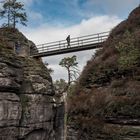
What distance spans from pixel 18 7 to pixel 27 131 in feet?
81.6

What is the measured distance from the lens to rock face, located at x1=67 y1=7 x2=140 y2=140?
1812cm

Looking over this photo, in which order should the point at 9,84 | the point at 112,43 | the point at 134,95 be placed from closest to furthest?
the point at 134,95, the point at 112,43, the point at 9,84

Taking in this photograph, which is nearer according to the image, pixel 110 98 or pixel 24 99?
pixel 110 98

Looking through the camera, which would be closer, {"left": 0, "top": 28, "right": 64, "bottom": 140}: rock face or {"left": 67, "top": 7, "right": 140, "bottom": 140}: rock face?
{"left": 67, "top": 7, "right": 140, "bottom": 140}: rock face

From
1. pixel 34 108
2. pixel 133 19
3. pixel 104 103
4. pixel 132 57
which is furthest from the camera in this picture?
pixel 34 108

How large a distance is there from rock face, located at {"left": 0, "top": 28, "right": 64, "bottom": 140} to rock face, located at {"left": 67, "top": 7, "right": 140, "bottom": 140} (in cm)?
1851

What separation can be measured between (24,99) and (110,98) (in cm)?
2764

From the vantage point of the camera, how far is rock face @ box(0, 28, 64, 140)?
136ft

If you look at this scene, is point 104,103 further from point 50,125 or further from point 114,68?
point 50,125

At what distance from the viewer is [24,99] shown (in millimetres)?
45812

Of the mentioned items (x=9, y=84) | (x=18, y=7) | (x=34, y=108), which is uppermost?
(x=18, y=7)

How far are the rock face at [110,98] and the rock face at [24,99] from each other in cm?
1851

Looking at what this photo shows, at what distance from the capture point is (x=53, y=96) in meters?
51.4

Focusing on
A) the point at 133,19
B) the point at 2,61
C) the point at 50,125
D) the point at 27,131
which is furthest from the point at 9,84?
the point at 133,19
